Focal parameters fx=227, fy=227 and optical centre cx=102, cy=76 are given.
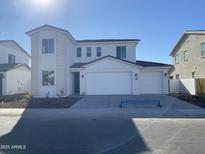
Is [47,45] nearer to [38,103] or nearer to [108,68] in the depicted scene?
[108,68]

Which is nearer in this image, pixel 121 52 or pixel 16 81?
pixel 121 52

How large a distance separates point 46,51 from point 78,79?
16.4ft

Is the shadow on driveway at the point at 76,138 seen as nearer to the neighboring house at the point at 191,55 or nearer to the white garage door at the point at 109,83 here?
the white garage door at the point at 109,83

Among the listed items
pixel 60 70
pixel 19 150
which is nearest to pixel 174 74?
pixel 60 70

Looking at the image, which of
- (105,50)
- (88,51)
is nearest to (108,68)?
(105,50)

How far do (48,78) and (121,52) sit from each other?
976 centimetres

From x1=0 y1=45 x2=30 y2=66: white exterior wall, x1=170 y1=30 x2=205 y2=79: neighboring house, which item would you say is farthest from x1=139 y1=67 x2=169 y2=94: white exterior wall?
x1=0 y1=45 x2=30 y2=66: white exterior wall

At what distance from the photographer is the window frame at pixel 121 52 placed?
28.2 metres

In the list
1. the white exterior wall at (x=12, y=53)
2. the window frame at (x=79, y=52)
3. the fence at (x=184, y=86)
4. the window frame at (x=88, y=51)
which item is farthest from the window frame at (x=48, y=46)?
the fence at (x=184, y=86)

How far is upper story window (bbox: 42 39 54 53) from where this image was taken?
940 inches

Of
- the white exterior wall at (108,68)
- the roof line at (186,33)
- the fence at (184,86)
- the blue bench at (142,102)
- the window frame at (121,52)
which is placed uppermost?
the roof line at (186,33)

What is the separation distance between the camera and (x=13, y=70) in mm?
28812

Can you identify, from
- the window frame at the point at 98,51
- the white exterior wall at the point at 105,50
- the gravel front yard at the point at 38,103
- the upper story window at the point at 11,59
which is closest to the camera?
the gravel front yard at the point at 38,103

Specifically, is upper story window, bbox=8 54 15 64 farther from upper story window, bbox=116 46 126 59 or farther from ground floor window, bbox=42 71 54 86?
upper story window, bbox=116 46 126 59
